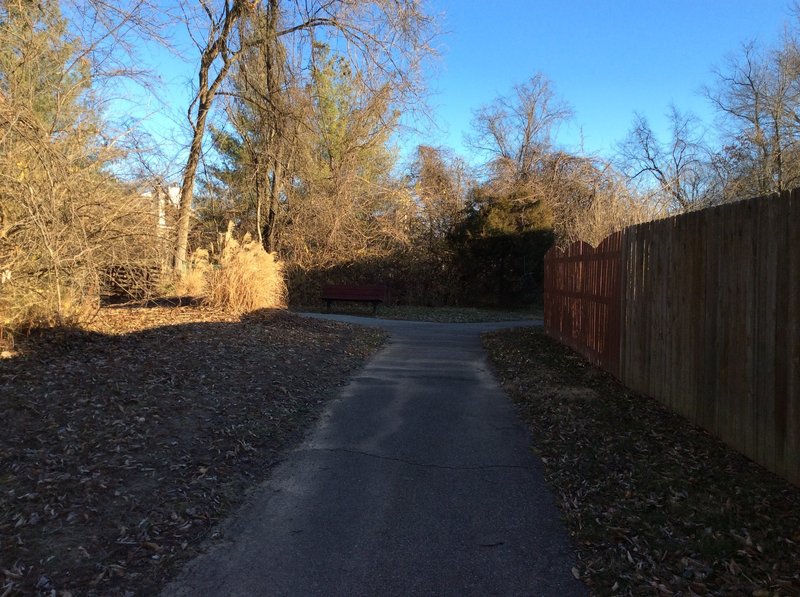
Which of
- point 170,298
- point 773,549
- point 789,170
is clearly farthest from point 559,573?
point 789,170

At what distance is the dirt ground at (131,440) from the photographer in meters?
3.46

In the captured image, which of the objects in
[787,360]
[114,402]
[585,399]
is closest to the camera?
[787,360]

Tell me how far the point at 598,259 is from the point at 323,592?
7933mm

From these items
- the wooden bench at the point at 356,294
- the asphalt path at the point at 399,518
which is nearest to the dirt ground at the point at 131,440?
the asphalt path at the point at 399,518

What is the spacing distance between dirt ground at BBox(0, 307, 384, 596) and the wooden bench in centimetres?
1058

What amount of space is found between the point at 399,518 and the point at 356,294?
16.8 m

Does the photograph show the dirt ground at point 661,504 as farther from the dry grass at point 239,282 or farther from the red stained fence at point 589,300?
the dry grass at point 239,282

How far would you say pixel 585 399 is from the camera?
728 cm

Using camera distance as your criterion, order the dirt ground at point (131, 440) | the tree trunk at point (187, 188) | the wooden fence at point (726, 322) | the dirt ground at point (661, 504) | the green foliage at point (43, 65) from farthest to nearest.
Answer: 1. the tree trunk at point (187, 188)
2. the green foliage at point (43, 65)
3. the wooden fence at point (726, 322)
4. the dirt ground at point (131, 440)
5. the dirt ground at point (661, 504)

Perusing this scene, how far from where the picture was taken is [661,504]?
417 centimetres

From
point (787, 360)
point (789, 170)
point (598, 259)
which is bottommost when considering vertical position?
point (787, 360)

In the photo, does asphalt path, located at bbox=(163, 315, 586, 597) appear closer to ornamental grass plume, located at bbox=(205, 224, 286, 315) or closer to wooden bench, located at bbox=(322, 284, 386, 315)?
ornamental grass plume, located at bbox=(205, 224, 286, 315)

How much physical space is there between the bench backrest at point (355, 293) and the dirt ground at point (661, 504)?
13.7 m

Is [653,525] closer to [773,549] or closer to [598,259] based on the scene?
[773,549]
